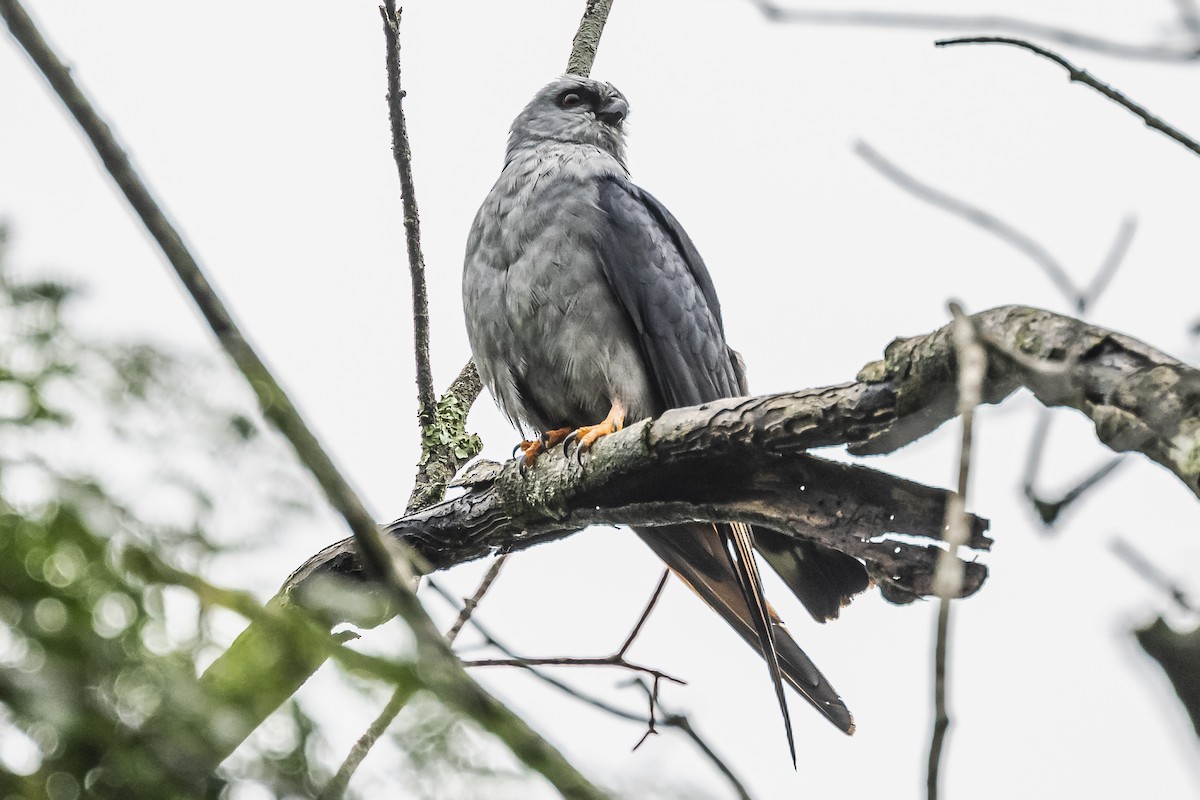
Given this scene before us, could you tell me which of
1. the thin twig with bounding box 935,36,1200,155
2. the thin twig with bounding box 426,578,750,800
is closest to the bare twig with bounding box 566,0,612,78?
the thin twig with bounding box 935,36,1200,155

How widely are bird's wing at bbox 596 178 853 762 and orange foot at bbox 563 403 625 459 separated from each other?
31cm

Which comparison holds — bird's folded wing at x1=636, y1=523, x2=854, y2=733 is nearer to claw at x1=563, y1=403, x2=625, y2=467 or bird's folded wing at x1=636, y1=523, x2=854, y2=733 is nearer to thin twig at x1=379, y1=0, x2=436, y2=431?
claw at x1=563, y1=403, x2=625, y2=467

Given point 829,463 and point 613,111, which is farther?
point 613,111

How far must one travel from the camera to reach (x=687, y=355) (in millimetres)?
5238

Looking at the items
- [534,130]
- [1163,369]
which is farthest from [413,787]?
[534,130]

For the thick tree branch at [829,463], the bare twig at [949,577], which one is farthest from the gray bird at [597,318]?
the bare twig at [949,577]

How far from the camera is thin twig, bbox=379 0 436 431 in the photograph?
463 cm

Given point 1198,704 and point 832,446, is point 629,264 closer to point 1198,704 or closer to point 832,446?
point 832,446

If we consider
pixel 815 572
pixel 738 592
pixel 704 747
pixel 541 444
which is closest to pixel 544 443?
pixel 541 444

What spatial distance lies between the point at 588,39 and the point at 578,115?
3.13 feet

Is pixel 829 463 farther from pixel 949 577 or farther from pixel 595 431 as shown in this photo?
pixel 949 577

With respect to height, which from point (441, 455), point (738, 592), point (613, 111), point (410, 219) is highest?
point (613, 111)

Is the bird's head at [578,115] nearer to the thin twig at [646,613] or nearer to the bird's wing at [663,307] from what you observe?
the bird's wing at [663,307]

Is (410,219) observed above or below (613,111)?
below
